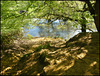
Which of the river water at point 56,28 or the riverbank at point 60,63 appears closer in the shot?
the riverbank at point 60,63

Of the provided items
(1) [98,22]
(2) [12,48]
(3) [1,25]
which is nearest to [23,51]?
(2) [12,48]

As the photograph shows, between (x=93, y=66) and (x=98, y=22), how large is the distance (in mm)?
4596

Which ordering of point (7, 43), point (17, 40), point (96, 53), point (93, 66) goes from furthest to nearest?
point (17, 40) < point (7, 43) < point (96, 53) < point (93, 66)

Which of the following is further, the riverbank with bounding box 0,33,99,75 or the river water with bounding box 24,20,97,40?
the river water with bounding box 24,20,97,40

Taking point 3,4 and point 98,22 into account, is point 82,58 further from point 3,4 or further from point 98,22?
point 3,4

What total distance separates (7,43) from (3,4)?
280 centimetres

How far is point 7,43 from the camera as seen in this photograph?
257 inches

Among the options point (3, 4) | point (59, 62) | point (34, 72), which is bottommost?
point (34, 72)

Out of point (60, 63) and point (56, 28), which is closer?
point (60, 63)

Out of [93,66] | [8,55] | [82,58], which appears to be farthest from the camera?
[8,55]

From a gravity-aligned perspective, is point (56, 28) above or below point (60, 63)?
above

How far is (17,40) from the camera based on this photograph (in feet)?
23.4

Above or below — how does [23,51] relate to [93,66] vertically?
below

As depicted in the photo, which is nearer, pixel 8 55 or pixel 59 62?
pixel 59 62
